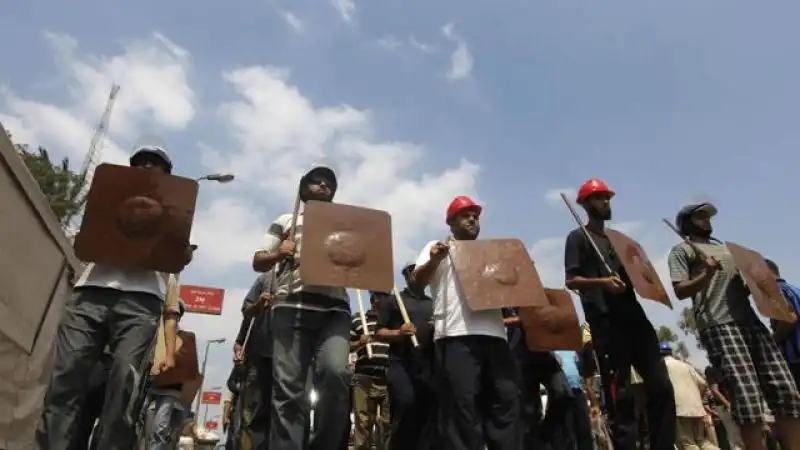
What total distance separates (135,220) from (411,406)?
277cm

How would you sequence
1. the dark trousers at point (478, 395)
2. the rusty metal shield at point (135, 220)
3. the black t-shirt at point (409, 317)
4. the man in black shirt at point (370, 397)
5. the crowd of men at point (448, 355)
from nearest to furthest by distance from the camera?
1. the crowd of men at point (448, 355)
2. the rusty metal shield at point (135, 220)
3. the dark trousers at point (478, 395)
4. the black t-shirt at point (409, 317)
5. the man in black shirt at point (370, 397)

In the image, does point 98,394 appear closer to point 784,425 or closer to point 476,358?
point 476,358

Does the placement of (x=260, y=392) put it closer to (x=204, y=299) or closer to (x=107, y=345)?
(x=107, y=345)

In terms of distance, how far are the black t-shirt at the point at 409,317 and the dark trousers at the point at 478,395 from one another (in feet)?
4.81

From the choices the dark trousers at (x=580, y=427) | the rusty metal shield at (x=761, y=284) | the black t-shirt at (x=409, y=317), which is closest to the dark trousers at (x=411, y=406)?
the black t-shirt at (x=409, y=317)

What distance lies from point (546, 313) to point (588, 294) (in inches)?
36.4

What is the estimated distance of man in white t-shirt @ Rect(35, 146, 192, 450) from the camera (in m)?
3.39

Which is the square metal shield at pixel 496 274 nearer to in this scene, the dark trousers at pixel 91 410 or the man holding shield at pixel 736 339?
the man holding shield at pixel 736 339

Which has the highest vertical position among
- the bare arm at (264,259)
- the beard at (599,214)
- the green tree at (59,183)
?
the green tree at (59,183)

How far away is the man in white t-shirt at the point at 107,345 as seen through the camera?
339 cm

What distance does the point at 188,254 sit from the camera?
12.8 feet

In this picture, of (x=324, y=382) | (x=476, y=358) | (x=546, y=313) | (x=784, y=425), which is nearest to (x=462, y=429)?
(x=476, y=358)

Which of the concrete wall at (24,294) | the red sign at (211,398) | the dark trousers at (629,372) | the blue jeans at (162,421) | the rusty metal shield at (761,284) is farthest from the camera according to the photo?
the red sign at (211,398)

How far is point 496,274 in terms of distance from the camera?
453 centimetres
